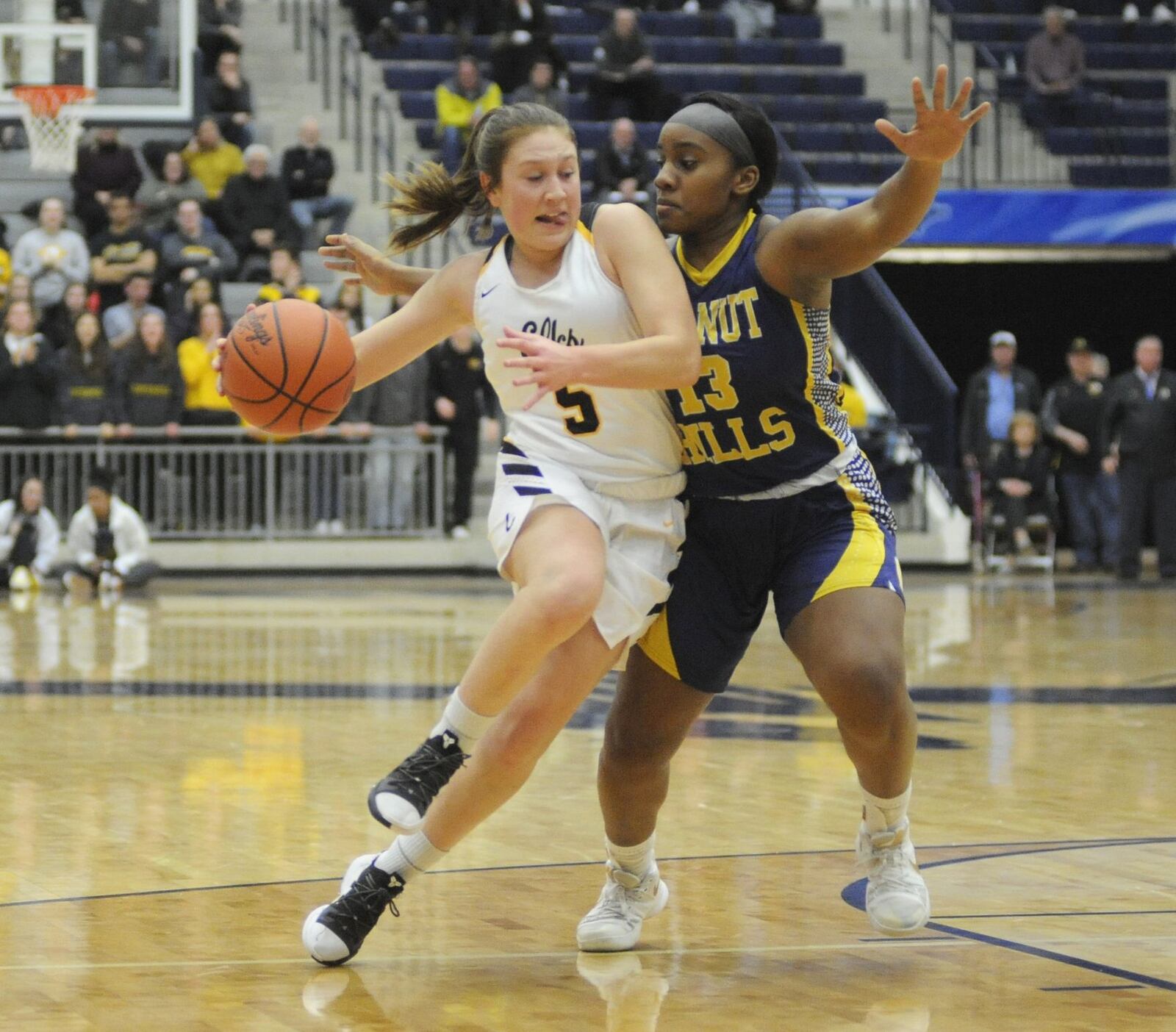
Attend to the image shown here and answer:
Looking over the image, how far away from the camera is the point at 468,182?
482 centimetres

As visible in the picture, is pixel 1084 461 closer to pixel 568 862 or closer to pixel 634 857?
pixel 568 862

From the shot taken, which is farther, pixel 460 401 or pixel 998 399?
pixel 998 399

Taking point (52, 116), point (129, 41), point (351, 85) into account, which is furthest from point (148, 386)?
point (351, 85)

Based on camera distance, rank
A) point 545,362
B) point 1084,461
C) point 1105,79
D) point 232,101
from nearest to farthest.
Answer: point 545,362 → point 1084,461 → point 232,101 → point 1105,79

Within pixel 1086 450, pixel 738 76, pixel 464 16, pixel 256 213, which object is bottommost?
pixel 1086 450

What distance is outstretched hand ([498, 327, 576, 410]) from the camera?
4.12 meters

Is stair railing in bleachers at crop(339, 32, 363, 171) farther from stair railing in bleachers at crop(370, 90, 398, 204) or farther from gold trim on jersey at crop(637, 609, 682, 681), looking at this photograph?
gold trim on jersey at crop(637, 609, 682, 681)

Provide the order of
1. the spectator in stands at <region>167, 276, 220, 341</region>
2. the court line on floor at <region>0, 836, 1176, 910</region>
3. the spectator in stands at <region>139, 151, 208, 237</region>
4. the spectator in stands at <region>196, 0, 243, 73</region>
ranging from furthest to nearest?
the spectator in stands at <region>196, 0, 243, 73</region>, the spectator in stands at <region>139, 151, 208, 237</region>, the spectator in stands at <region>167, 276, 220, 341</region>, the court line on floor at <region>0, 836, 1176, 910</region>

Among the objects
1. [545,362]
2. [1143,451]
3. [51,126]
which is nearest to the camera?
[545,362]

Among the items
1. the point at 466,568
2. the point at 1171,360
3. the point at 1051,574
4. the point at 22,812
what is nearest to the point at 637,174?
the point at 466,568

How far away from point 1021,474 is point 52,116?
8.74 m

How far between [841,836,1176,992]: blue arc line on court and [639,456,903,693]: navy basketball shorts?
777 millimetres

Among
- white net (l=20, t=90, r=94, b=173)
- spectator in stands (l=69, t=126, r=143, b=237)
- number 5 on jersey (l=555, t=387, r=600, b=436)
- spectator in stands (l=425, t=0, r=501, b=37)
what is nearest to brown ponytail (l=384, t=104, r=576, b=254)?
number 5 on jersey (l=555, t=387, r=600, b=436)

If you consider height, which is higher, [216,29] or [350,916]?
[216,29]
